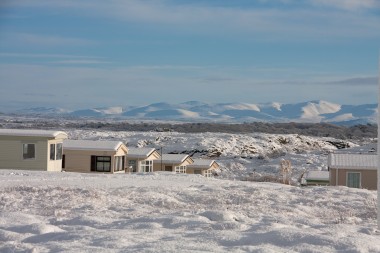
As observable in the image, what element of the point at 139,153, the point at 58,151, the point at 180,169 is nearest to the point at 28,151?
the point at 58,151

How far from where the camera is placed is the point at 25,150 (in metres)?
37.8

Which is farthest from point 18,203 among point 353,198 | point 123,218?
point 353,198

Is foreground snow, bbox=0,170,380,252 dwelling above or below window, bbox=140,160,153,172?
above

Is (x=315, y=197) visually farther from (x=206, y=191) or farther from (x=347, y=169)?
(x=347, y=169)

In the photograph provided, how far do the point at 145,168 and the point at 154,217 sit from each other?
3886 cm

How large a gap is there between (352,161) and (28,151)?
21162 millimetres

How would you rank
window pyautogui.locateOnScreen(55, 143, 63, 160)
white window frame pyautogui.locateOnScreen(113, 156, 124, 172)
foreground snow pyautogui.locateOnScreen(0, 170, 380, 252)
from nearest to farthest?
foreground snow pyautogui.locateOnScreen(0, 170, 380, 252)
window pyautogui.locateOnScreen(55, 143, 63, 160)
white window frame pyautogui.locateOnScreen(113, 156, 124, 172)

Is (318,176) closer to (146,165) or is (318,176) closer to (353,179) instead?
(353,179)

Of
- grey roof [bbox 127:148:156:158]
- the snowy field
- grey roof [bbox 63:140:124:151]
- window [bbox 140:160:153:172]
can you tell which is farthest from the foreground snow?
window [bbox 140:160:153:172]

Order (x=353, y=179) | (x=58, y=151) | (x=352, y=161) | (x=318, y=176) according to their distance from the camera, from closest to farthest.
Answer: (x=353, y=179)
(x=352, y=161)
(x=58, y=151)
(x=318, y=176)

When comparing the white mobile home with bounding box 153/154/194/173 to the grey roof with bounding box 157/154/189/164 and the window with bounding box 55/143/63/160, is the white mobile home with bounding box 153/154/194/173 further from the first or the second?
the window with bounding box 55/143/63/160

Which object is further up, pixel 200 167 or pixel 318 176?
pixel 318 176

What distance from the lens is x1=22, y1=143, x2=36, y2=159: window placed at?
124 ft

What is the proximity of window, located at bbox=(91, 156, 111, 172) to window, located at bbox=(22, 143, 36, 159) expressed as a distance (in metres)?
7.77
